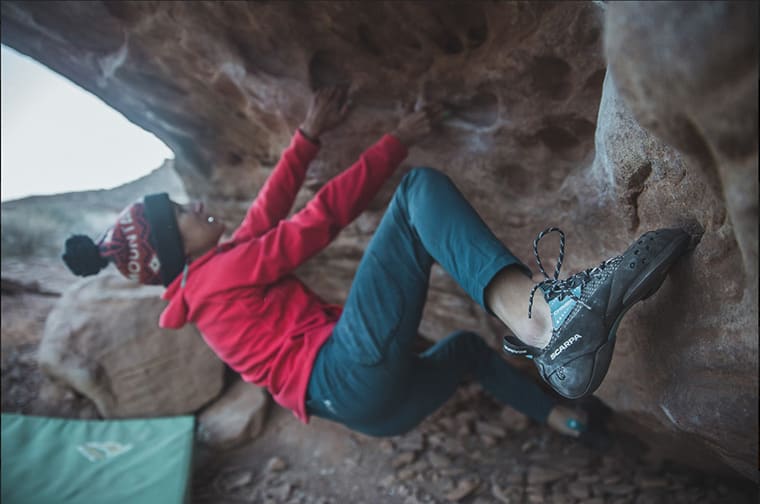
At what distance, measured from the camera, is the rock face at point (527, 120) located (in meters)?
0.82

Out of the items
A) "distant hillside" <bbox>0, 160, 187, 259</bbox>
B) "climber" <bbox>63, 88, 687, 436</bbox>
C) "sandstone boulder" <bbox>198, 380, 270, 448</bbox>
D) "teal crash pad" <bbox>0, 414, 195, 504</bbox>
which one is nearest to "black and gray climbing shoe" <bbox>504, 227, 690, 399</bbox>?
"climber" <bbox>63, 88, 687, 436</bbox>

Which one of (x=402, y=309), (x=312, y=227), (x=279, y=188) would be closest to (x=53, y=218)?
(x=279, y=188)

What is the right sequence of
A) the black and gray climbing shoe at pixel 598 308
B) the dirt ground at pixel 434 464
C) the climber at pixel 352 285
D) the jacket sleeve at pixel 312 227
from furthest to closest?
1. the dirt ground at pixel 434 464
2. the jacket sleeve at pixel 312 227
3. the climber at pixel 352 285
4. the black and gray climbing shoe at pixel 598 308

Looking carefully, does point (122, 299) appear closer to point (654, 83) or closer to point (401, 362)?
point (401, 362)

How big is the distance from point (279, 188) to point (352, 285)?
0.66 metres

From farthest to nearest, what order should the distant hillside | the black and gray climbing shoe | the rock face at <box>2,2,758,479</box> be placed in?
the distant hillside < the black and gray climbing shoe < the rock face at <box>2,2,758,479</box>

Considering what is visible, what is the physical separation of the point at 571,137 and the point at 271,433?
A: 2.74 meters

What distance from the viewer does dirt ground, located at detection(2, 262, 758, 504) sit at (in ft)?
8.04

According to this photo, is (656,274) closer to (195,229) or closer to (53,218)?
(195,229)

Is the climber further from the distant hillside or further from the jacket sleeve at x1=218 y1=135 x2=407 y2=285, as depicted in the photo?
the distant hillside

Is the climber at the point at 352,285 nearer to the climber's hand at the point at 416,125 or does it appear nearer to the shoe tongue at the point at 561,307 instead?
the climber's hand at the point at 416,125

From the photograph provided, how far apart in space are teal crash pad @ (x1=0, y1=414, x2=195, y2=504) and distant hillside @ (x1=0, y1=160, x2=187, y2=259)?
7.86 feet

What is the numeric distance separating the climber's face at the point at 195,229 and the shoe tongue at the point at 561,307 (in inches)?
65.8

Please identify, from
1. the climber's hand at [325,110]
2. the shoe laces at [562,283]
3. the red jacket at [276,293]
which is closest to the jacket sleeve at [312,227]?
the red jacket at [276,293]
